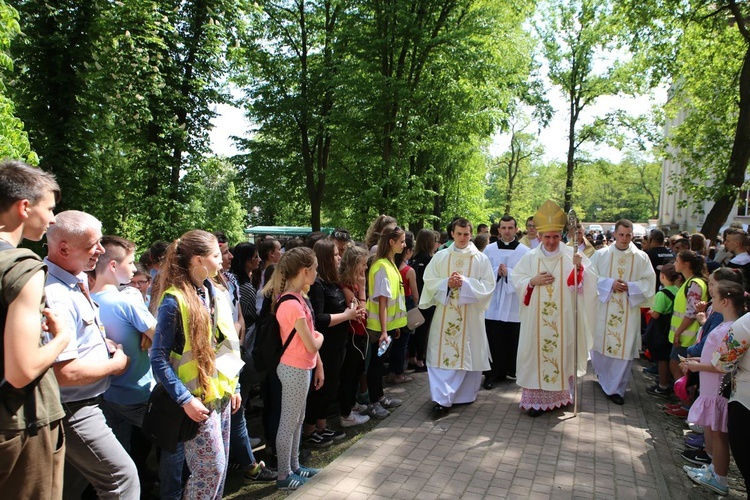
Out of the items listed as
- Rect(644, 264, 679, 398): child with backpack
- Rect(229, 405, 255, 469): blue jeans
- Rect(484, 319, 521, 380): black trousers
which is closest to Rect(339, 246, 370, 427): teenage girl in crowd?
Rect(229, 405, 255, 469): blue jeans

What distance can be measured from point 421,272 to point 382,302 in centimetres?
205

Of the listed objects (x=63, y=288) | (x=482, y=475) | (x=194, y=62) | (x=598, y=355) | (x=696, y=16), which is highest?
(x=696, y=16)

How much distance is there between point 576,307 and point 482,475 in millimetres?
2291

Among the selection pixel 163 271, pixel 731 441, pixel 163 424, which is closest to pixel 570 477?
pixel 731 441

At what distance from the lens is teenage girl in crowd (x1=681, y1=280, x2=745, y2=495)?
4211 mm

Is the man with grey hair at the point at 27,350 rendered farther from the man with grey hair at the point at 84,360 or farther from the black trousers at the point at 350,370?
the black trousers at the point at 350,370

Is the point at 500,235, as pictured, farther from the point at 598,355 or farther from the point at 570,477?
the point at 570,477

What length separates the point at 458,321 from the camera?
20.1ft

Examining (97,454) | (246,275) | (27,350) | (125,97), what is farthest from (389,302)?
(125,97)

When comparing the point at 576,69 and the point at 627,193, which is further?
the point at 627,193

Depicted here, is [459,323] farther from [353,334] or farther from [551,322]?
[353,334]

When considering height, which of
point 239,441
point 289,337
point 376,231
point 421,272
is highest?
point 376,231

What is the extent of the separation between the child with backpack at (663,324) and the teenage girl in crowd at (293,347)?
4.94 metres

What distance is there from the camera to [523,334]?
6129 millimetres
